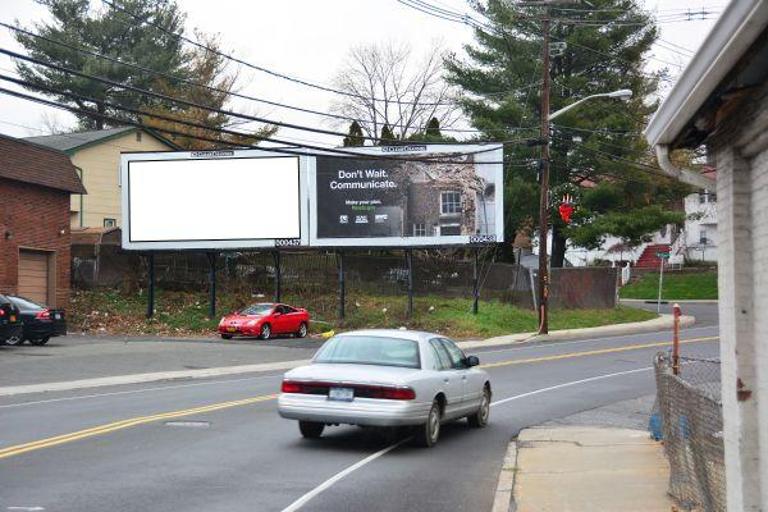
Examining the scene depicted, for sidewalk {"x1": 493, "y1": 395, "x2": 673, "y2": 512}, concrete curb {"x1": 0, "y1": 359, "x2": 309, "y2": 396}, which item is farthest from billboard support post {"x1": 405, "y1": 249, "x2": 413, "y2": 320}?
sidewalk {"x1": 493, "y1": 395, "x2": 673, "y2": 512}

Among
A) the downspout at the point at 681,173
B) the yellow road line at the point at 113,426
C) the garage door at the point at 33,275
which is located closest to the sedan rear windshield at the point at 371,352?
the yellow road line at the point at 113,426

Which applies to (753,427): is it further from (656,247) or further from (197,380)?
(656,247)

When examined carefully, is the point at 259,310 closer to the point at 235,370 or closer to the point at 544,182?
the point at 235,370

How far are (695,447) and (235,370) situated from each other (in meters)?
17.9

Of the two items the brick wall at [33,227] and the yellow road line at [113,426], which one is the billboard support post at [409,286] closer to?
the brick wall at [33,227]

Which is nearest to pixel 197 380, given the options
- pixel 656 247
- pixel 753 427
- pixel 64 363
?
pixel 64 363

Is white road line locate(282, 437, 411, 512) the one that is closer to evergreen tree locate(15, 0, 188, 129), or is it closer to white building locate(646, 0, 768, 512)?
white building locate(646, 0, 768, 512)

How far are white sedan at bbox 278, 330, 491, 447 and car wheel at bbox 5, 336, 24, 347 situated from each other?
1827cm

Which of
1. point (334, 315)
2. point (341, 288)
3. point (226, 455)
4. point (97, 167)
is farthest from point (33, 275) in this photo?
point (226, 455)

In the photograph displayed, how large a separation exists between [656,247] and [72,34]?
50689 mm

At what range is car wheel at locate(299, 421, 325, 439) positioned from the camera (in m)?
12.9

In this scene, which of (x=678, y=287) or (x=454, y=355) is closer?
(x=454, y=355)

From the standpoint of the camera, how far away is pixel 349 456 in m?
11.7

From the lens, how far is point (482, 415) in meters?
14.7
